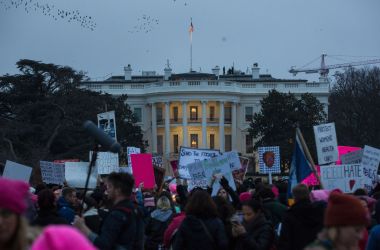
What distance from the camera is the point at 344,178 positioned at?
473 inches

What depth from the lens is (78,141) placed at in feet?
174

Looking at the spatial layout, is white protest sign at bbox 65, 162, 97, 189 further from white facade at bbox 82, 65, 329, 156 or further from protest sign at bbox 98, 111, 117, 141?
white facade at bbox 82, 65, 329, 156

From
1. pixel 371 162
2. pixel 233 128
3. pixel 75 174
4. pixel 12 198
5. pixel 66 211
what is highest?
pixel 233 128

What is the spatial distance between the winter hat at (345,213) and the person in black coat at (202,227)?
2495 mm

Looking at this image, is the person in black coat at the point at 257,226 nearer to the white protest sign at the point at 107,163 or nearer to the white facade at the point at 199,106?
the white protest sign at the point at 107,163

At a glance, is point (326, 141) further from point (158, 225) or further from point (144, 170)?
point (158, 225)

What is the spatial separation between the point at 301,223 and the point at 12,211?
12.9 feet

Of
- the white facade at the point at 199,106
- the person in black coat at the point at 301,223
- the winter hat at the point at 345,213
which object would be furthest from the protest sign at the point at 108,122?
the white facade at the point at 199,106

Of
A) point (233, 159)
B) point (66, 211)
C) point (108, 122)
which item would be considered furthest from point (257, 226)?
point (108, 122)

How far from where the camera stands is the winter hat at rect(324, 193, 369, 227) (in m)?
4.81

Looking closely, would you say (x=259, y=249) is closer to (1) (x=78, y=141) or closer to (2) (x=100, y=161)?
(2) (x=100, y=161)

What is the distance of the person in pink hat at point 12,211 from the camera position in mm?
3691

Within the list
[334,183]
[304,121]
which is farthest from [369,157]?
[304,121]

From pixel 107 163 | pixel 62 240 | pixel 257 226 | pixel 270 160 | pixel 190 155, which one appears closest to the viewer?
pixel 62 240
